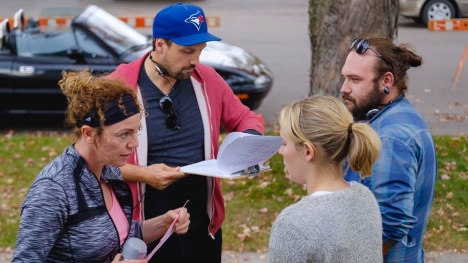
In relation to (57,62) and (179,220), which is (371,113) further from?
(57,62)

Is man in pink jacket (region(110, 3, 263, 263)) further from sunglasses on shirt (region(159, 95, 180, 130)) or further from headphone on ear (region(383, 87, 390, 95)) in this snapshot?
headphone on ear (region(383, 87, 390, 95))

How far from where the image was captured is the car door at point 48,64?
9.83 meters

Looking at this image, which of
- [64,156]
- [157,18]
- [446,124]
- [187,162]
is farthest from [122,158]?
[446,124]

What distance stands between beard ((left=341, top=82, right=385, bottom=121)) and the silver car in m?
14.5

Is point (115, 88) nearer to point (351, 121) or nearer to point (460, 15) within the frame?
point (351, 121)

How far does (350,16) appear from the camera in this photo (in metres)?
6.79

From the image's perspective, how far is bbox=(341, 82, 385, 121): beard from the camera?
11.3 ft

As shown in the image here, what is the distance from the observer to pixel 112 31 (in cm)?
1034

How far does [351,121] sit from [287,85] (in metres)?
10.1

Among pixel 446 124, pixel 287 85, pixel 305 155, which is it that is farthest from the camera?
pixel 287 85

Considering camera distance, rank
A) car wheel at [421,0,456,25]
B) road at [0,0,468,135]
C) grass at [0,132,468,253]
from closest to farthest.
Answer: grass at [0,132,468,253] < road at [0,0,468,135] < car wheel at [421,0,456,25]

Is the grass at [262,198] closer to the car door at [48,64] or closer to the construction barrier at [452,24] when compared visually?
the car door at [48,64]

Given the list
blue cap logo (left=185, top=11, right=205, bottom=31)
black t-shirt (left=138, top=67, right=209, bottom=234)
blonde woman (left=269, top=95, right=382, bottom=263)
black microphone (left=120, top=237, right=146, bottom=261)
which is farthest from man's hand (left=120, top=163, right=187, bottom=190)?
blonde woman (left=269, top=95, right=382, bottom=263)

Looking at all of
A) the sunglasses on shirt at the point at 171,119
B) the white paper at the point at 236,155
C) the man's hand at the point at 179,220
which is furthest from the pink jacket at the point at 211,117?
the man's hand at the point at 179,220
